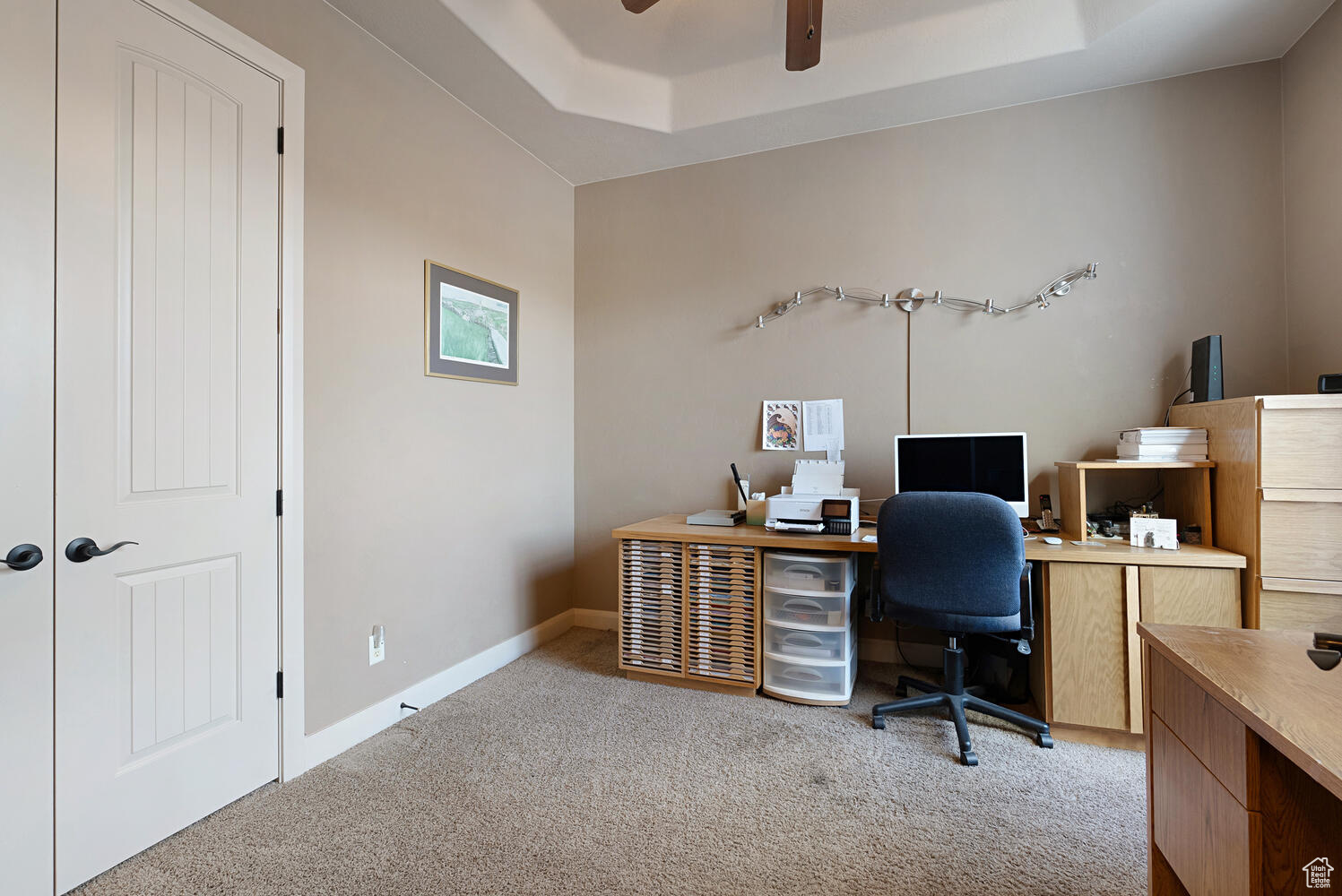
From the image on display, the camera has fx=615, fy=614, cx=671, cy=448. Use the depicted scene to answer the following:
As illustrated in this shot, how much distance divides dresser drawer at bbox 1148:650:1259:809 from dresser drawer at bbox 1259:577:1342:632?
1.21 meters

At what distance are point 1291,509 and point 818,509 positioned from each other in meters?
1.61

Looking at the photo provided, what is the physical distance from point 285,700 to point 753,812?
5.31ft

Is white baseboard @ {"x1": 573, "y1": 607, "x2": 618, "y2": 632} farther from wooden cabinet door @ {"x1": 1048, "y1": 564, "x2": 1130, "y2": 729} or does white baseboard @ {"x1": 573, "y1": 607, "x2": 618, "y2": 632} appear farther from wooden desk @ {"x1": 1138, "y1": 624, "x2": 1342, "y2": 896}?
wooden desk @ {"x1": 1138, "y1": 624, "x2": 1342, "y2": 896}

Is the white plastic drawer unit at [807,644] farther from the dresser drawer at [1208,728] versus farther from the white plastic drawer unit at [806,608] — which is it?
the dresser drawer at [1208,728]

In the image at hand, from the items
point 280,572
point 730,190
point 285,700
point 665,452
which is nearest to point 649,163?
point 730,190

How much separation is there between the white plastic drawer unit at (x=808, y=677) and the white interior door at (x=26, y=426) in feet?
7.84

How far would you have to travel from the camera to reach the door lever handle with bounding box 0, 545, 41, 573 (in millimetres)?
1470

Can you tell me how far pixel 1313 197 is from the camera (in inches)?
96.0

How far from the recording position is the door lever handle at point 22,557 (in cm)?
147

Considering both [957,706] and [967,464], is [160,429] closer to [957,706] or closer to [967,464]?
[957,706]

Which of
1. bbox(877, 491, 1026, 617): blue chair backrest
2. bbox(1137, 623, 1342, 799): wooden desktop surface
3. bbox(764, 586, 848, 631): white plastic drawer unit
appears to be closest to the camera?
bbox(1137, 623, 1342, 799): wooden desktop surface

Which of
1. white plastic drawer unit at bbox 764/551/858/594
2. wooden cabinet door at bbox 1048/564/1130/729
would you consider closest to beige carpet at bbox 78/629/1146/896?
wooden cabinet door at bbox 1048/564/1130/729

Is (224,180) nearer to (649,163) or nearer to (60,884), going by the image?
(60,884)

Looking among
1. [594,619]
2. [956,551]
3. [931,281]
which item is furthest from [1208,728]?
[594,619]
